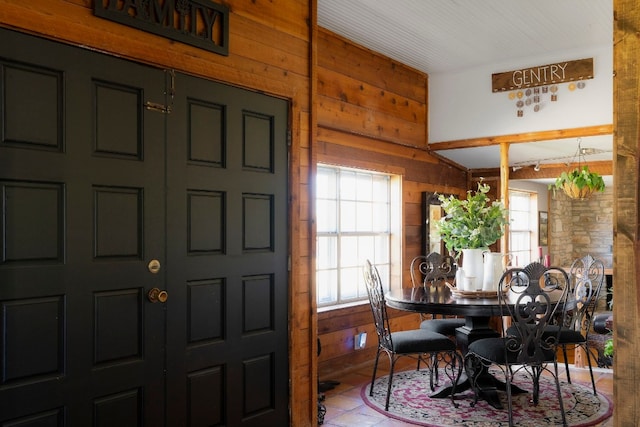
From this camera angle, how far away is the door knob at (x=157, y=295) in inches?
104

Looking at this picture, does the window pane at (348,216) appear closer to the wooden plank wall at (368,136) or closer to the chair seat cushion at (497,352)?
the wooden plank wall at (368,136)

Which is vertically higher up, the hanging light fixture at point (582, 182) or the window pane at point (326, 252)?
the hanging light fixture at point (582, 182)

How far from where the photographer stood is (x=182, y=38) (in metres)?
2.79

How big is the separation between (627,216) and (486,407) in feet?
9.54

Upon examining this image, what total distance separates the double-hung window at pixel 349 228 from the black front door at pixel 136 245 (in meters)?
1.81

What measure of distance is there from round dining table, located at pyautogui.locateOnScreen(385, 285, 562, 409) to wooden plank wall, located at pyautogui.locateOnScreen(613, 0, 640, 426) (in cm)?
216

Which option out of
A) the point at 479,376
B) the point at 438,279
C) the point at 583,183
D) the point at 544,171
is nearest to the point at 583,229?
the point at 544,171

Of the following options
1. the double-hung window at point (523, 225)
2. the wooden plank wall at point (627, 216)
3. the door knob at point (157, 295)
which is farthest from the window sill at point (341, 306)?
the double-hung window at point (523, 225)

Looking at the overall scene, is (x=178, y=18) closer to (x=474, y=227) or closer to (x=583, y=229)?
(x=474, y=227)

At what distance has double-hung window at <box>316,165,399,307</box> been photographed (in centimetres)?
512

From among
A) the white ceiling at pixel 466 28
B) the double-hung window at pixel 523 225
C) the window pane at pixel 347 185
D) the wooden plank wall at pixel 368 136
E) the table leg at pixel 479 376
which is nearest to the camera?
the table leg at pixel 479 376

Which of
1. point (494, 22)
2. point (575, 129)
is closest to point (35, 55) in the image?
point (494, 22)

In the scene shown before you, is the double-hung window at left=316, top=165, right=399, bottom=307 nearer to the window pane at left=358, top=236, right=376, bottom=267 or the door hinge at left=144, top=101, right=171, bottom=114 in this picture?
the window pane at left=358, top=236, right=376, bottom=267

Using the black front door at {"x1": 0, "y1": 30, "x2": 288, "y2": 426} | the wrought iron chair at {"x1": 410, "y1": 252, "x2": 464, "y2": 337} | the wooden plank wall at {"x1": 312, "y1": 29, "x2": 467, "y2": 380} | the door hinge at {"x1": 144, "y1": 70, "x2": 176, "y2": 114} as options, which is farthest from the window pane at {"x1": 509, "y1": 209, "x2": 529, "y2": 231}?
the door hinge at {"x1": 144, "y1": 70, "x2": 176, "y2": 114}
